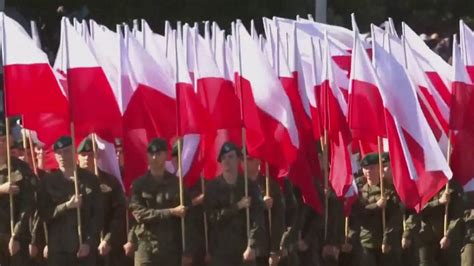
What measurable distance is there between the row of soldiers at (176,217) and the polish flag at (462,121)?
0.21m

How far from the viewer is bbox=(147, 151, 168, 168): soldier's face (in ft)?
44.7

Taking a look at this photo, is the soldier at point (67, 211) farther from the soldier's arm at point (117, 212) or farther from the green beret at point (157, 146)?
the green beret at point (157, 146)

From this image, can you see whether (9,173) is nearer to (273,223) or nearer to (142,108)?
(142,108)

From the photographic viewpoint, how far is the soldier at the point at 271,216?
548 inches

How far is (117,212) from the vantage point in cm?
1453

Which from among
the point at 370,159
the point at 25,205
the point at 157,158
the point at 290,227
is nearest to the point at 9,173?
the point at 25,205

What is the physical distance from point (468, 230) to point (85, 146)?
3.65 meters

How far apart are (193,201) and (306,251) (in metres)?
1.43

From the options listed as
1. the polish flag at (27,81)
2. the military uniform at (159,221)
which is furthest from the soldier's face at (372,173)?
the polish flag at (27,81)

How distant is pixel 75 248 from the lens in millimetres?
13953

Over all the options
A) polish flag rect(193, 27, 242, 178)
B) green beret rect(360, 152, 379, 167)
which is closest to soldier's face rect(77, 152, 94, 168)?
polish flag rect(193, 27, 242, 178)

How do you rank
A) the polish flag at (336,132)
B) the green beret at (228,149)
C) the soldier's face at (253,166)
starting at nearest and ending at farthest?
1. the green beret at (228,149)
2. the soldier's face at (253,166)
3. the polish flag at (336,132)

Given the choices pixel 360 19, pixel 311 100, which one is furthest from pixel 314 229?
pixel 360 19

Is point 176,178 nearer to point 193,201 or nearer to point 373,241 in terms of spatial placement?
point 193,201
